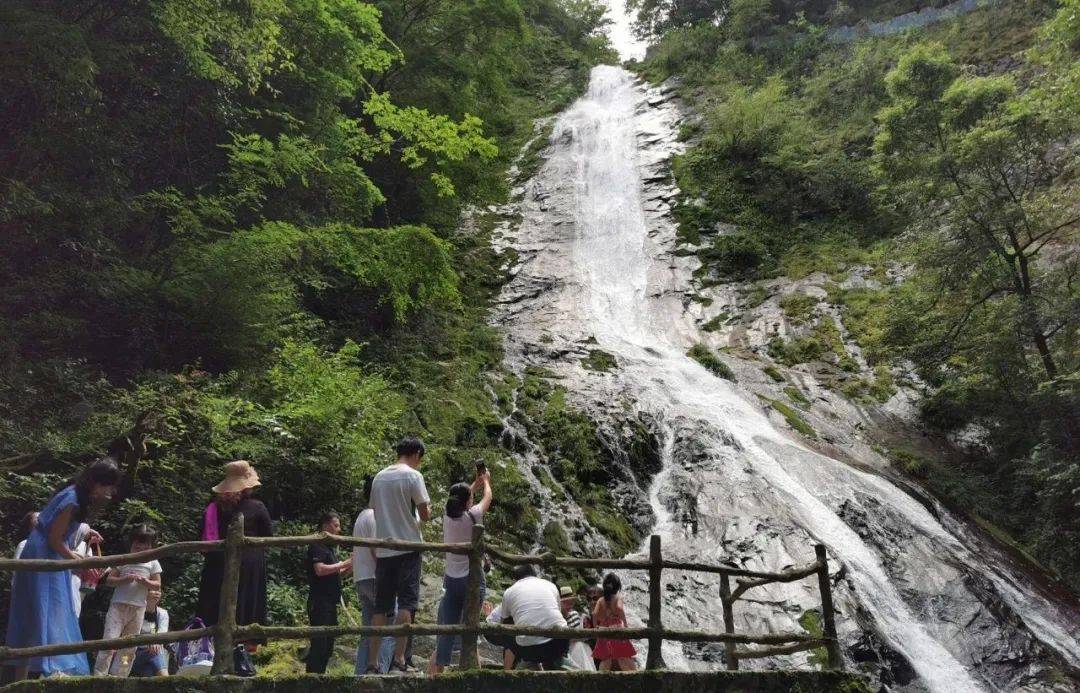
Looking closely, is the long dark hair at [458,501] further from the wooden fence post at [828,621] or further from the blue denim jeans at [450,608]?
the wooden fence post at [828,621]

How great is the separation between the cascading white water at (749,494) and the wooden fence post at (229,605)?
5424 millimetres

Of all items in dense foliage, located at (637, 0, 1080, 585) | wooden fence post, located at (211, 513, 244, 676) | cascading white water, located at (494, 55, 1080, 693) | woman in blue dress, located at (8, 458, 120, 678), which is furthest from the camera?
dense foliage, located at (637, 0, 1080, 585)

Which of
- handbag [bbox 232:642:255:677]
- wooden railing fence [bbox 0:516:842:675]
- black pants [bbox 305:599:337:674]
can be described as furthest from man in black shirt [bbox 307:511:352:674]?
handbag [bbox 232:642:255:677]

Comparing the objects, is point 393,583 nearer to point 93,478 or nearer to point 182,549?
point 182,549

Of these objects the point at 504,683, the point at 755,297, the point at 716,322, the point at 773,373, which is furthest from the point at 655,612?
the point at 755,297

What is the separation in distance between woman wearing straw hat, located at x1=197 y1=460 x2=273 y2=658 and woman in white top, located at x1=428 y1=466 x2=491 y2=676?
4.09ft

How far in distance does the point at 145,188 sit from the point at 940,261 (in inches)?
531

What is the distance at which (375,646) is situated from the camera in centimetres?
505

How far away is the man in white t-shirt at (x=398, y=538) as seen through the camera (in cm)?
509

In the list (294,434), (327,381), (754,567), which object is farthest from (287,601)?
(754,567)

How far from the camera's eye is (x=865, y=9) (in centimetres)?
3309

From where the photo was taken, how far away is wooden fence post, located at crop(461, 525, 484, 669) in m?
4.69

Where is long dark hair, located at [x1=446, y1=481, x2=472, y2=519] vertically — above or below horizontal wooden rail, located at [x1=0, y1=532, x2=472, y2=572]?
above

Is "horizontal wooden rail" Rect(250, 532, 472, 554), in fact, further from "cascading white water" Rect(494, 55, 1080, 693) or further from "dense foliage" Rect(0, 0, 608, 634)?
"cascading white water" Rect(494, 55, 1080, 693)
